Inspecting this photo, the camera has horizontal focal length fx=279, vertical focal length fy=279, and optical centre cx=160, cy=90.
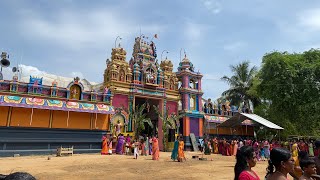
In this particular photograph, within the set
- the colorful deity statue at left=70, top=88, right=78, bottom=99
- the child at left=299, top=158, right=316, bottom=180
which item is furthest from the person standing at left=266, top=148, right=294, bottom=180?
the colorful deity statue at left=70, top=88, right=78, bottom=99

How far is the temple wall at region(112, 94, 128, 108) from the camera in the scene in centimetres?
2154

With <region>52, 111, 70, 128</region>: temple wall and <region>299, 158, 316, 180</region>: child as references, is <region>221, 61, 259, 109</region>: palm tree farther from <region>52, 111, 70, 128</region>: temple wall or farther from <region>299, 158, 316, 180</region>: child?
<region>299, 158, 316, 180</region>: child

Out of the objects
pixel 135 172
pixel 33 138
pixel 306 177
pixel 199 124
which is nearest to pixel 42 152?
pixel 33 138

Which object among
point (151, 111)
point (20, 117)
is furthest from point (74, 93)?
point (151, 111)

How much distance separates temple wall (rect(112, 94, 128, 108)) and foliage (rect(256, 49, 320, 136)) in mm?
11791

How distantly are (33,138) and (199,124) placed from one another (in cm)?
1414

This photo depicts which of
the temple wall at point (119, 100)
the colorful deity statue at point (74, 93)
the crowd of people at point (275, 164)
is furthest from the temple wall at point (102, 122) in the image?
the crowd of people at point (275, 164)

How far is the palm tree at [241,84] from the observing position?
1240 inches

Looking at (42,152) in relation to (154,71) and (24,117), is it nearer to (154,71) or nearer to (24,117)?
(24,117)

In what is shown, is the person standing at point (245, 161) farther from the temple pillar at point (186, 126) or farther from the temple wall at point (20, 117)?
the temple pillar at point (186, 126)

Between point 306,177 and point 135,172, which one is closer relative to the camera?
point 306,177

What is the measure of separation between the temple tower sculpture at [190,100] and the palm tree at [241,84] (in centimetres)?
701

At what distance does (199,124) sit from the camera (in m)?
25.6

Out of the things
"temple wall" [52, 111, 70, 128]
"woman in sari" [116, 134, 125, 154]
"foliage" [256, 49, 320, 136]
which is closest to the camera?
"temple wall" [52, 111, 70, 128]
